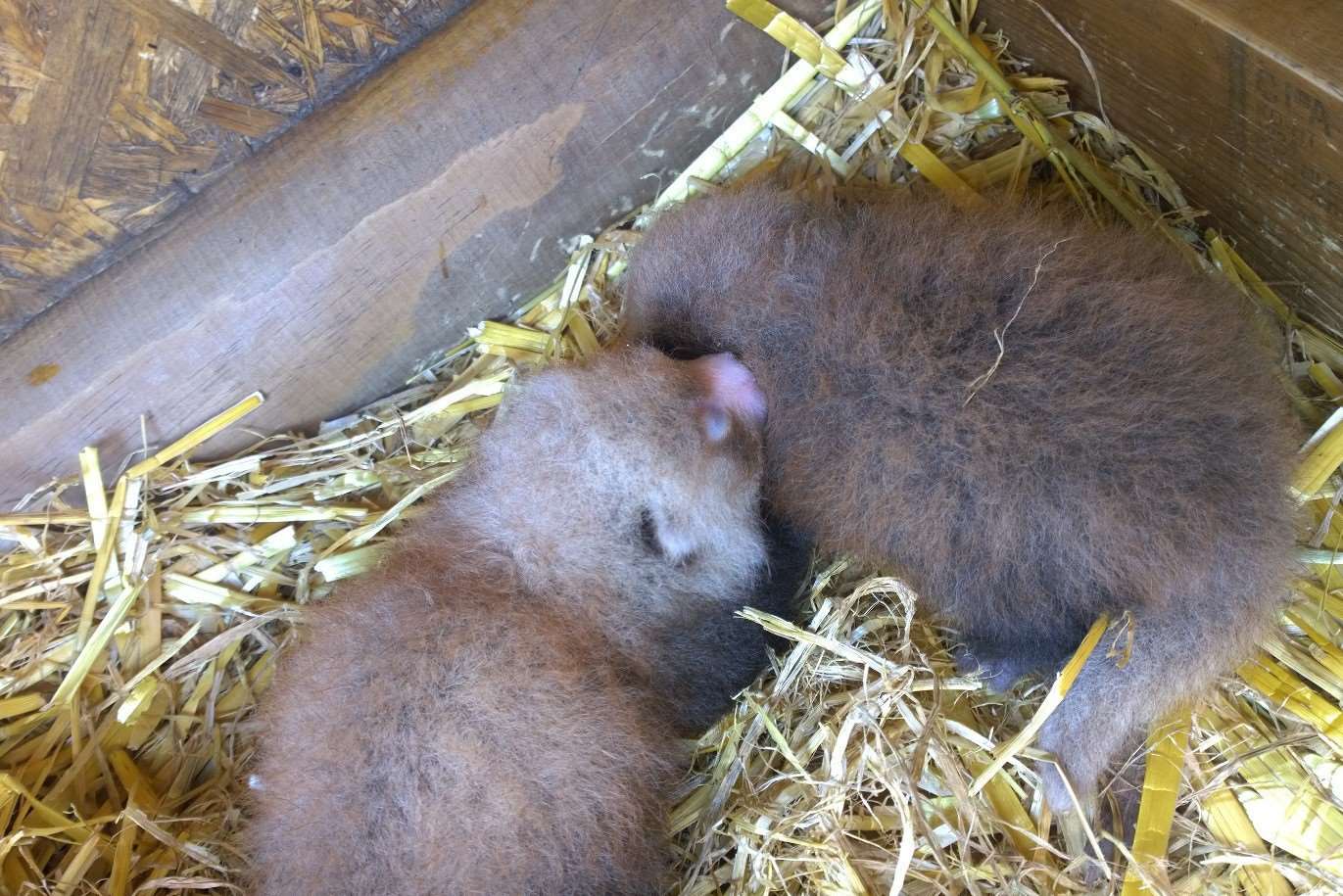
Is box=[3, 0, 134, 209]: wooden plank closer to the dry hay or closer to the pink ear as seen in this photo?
the dry hay

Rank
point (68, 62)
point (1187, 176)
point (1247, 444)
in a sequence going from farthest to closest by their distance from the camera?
1. point (1187, 176)
2. point (68, 62)
3. point (1247, 444)

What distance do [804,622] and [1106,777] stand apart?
61 cm

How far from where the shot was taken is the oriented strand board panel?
1759mm

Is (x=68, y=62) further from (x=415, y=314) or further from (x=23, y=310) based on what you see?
(x=415, y=314)

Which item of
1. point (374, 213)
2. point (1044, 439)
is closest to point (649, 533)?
point (1044, 439)

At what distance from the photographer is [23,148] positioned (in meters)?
1.82

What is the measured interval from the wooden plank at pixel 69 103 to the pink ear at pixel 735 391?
1.19 metres

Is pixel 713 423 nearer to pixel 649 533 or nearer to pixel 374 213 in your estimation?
pixel 649 533

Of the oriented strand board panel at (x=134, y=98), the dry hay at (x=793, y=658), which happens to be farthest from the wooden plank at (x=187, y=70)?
the dry hay at (x=793, y=658)

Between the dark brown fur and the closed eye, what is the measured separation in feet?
0.77

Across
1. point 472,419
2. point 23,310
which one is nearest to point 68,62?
point 23,310

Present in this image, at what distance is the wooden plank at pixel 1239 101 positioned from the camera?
1.47 meters

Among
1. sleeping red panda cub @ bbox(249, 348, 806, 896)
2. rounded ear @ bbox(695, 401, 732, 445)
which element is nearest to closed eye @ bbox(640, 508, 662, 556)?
sleeping red panda cub @ bbox(249, 348, 806, 896)

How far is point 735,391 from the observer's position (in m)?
1.83
